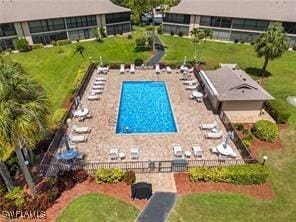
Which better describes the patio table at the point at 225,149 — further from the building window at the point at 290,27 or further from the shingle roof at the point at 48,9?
the shingle roof at the point at 48,9

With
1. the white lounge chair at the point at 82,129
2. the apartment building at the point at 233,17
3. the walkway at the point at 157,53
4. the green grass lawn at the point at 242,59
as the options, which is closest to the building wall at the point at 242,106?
the green grass lawn at the point at 242,59

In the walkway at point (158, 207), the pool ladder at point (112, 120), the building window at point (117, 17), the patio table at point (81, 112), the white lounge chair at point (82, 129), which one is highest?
the building window at point (117, 17)

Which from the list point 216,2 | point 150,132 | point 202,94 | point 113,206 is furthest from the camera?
point 216,2

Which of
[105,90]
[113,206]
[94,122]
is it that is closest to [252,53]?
[105,90]

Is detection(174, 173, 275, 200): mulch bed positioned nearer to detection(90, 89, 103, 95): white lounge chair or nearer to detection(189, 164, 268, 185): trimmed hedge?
detection(189, 164, 268, 185): trimmed hedge

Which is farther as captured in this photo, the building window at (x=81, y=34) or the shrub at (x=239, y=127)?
the building window at (x=81, y=34)

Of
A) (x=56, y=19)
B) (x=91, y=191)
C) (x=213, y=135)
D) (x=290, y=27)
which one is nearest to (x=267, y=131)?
(x=213, y=135)

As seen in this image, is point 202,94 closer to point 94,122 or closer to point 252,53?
point 94,122
